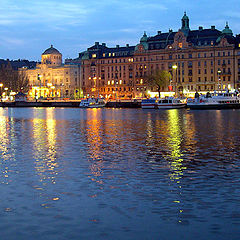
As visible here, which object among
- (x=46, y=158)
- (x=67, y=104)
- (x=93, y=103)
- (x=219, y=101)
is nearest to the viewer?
(x=46, y=158)

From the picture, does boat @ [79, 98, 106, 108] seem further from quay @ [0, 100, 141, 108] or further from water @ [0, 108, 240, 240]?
water @ [0, 108, 240, 240]

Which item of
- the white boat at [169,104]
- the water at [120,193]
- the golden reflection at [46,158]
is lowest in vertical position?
the water at [120,193]

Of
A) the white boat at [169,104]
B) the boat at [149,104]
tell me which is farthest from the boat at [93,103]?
the white boat at [169,104]

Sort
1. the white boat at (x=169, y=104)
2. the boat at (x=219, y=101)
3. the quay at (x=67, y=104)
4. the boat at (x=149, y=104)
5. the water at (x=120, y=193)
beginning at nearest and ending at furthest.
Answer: the water at (x=120, y=193)
the boat at (x=219, y=101)
the white boat at (x=169, y=104)
the boat at (x=149, y=104)
the quay at (x=67, y=104)

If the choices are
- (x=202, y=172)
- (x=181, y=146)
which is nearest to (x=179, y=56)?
(x=181, y=146)

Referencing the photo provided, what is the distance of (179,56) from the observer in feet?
633

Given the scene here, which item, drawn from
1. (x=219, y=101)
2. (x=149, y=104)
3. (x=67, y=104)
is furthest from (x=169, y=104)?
(x=67, y=104)

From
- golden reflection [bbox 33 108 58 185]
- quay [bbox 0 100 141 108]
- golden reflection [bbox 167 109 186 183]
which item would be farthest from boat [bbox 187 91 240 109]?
golden reflection [bbox 33 108 58 185]

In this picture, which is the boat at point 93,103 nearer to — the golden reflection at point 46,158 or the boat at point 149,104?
the boat at point 149,104

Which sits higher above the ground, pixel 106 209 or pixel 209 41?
pixel 209 41

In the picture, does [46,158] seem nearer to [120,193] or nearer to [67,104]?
[120,193]

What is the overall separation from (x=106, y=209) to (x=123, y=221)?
62.4 inches

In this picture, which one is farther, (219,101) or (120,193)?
(219,101)

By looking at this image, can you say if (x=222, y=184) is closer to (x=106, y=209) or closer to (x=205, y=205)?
(x=205, y=205)
